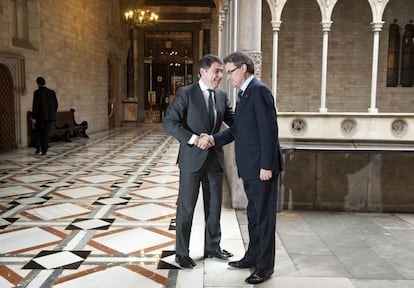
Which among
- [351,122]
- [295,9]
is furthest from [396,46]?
[351,122]

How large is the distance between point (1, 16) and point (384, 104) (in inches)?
533

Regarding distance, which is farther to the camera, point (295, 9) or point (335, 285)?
point (295, 9)

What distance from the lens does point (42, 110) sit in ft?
27.7

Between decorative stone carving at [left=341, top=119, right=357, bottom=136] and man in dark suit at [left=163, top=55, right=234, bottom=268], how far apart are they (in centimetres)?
929

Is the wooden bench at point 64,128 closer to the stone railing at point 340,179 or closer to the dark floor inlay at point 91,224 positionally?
the dark floor inlay at point 91,224

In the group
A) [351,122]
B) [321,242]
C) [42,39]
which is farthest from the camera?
[351,122]

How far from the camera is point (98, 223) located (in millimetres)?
4078

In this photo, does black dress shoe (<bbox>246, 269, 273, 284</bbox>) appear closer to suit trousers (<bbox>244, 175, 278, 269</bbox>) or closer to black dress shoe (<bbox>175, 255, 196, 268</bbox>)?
suit trousers (<bbox>244, 175, 278, 269</bbox>)

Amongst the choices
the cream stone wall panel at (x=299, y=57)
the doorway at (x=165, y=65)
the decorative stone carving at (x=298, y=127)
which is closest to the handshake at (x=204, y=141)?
the decorative stone carving at (x=298, y=127)

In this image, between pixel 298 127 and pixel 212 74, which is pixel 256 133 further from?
pixel 298 127

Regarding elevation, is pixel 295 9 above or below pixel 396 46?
above

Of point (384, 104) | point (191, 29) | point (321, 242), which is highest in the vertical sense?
point (191, 29)

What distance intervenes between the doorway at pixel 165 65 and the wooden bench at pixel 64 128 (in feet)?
23.9

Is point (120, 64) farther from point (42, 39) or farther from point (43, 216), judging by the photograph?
point (43, 216)
